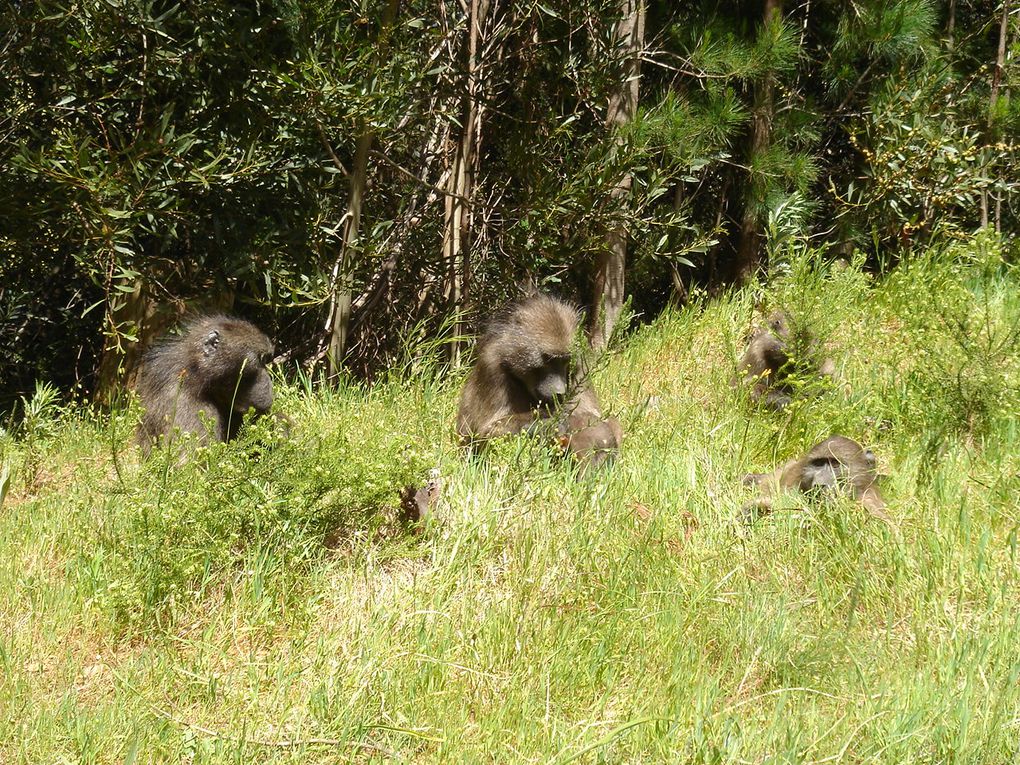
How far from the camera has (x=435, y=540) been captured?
406 cm

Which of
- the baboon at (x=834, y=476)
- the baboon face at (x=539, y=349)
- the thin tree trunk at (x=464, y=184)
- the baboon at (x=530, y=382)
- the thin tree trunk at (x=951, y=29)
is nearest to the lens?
the baboon at (x=834, y=476)

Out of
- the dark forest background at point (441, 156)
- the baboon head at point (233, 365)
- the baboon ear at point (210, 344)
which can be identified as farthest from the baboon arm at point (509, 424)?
the baboon ear at point (210, 344)

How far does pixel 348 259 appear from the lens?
6.20 m

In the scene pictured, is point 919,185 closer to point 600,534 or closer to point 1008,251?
point 1008,251

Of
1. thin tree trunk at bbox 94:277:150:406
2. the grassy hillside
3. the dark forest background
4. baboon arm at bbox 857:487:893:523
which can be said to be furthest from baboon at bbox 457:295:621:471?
thin tree trunk at bbox 94:277:150:406

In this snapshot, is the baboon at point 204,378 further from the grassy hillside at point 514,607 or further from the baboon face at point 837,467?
the baboon face at point 837,467

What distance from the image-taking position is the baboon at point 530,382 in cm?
521

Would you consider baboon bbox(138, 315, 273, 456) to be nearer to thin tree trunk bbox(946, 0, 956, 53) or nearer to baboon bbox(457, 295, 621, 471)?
baboon bbox(457, 295, 621, 471)

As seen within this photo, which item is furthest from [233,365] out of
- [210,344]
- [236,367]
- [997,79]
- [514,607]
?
[997,79]

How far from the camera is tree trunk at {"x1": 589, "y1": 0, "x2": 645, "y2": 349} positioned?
6.75 metres

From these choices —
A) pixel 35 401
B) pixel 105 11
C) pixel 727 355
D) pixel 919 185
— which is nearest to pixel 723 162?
pixel 919 185

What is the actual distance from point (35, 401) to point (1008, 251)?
6991 millimetres

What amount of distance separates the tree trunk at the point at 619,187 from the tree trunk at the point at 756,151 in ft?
3.50

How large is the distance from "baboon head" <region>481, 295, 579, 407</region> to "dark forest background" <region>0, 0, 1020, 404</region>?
52cm
